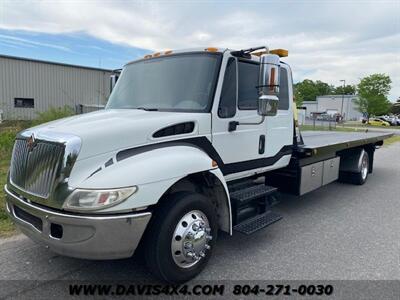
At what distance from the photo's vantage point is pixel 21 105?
73.6 feet

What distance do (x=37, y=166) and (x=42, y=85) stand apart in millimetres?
22671

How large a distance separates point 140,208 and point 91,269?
1.22 metres

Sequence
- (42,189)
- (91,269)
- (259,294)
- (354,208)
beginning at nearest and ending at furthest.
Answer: (42,189) < (259,294) < (91,269) < (354,208)

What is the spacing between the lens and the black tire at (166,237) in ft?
9.79

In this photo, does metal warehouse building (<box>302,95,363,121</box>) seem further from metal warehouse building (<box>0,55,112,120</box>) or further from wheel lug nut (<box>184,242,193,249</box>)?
wheel lug nut (<box>184,242,193,249</box>)

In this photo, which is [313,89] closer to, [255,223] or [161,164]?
[255,223]

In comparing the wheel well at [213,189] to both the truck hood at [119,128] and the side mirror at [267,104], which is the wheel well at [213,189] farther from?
the side mirror at [267,104]

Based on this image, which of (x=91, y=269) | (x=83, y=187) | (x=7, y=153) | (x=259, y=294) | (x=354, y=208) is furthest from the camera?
(x=7, y=153)

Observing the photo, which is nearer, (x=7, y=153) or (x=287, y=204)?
(x=287, y=204)

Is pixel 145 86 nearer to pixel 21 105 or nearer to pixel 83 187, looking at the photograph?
pixel 83 187

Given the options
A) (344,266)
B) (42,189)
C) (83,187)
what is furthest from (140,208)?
(344,266)

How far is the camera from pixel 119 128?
3.08m

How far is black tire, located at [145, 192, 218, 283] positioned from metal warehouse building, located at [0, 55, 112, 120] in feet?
63.4

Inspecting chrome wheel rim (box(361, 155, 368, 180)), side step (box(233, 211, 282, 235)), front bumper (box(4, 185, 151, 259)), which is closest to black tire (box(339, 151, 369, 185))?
chrome wheel rim (box(361, 155, 368, 180))
